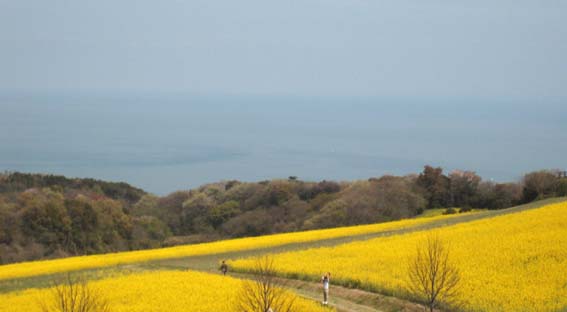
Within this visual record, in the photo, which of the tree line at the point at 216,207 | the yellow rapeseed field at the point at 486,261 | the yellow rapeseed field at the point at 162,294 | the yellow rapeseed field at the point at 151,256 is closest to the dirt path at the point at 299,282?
the yellow rapeseed field at the point at 486,261

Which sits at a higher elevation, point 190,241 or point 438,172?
point 438,172

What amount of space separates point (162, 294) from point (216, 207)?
50.8m

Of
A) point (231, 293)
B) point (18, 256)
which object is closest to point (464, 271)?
point (231, 293)

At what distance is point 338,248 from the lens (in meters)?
35.9

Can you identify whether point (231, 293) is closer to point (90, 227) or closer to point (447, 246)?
point (447, 246)

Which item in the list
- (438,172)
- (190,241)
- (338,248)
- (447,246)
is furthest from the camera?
(438,172)

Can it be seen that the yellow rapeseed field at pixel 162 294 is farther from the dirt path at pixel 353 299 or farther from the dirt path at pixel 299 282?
the dirt path at pixel 299 282

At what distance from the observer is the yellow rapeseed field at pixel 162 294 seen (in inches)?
905

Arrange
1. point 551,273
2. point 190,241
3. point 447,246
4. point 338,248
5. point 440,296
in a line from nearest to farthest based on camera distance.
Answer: point 440,296 → point 551,273 → point 447,246 → point 338,248 → point 190,241

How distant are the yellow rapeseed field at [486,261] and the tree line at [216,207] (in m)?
26.4

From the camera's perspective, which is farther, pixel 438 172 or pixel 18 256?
pixel 438 172

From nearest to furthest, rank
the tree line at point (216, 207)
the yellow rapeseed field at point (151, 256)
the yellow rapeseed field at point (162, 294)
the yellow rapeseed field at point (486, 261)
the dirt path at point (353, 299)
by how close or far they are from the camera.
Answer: the yellow rapeseed field at point (486, 261) → the dirt path at point (353, 299) → the yellow rapeseed field at point (162, 294) → the yellow rapeseed field at point (151, 256) → the tree line at point (216, 207)

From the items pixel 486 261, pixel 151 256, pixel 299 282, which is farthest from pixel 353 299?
pixel 151 256

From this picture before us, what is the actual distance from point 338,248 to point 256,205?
42.0 meters
